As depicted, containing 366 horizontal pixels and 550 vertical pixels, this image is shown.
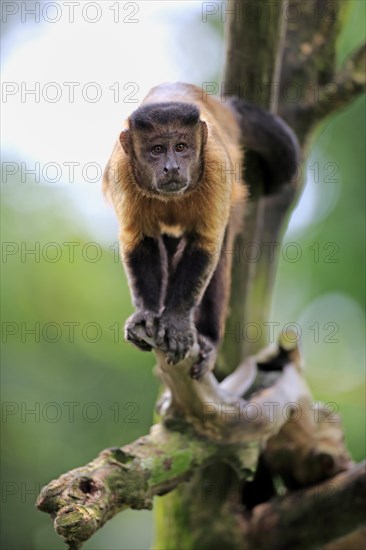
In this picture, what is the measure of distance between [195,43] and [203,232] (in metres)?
9.24

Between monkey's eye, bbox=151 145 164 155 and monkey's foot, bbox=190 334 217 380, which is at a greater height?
monkey's eye, bbox=151 145 164 155

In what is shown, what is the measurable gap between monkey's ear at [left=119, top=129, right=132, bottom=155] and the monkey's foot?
1.57 meters

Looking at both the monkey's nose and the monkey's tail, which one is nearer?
the monkey's nose

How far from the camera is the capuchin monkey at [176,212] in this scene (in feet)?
17.7

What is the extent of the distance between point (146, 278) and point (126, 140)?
1.06 metres

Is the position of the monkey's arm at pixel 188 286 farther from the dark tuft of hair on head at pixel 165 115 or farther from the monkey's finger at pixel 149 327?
the dark tuft of hair on head at pixel 165 115

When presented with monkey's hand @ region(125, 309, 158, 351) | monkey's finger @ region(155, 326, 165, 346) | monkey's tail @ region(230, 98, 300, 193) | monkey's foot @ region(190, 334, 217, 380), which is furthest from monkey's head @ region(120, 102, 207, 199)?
monkey's tail @ region(230, 98, 300, 193)

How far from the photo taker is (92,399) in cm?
1151

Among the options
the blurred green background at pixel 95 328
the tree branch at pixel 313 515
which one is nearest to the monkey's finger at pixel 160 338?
the tree branch at pixel 313 515

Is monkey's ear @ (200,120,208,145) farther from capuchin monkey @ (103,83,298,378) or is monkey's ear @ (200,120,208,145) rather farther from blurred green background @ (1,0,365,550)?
blurred green background @ (1,0,365,550)

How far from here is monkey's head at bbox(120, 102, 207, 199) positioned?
5.37 meters

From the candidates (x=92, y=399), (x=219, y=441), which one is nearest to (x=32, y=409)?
(x=92, y=399)

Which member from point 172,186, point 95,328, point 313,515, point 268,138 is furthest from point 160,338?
point 95,328

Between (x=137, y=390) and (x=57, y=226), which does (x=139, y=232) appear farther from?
(x=57, y=226)
